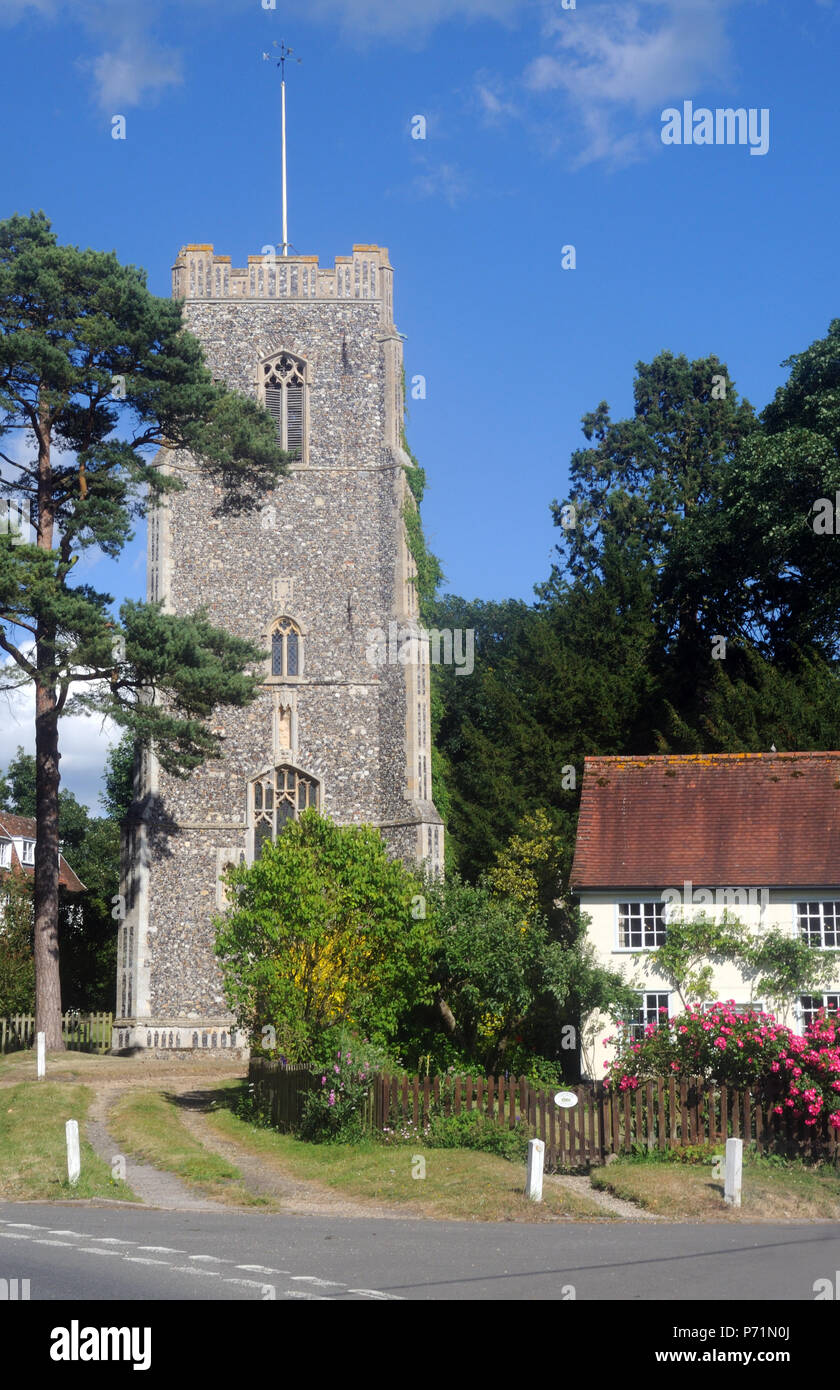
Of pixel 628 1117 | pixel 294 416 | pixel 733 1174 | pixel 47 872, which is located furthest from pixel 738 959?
pixel 294 416

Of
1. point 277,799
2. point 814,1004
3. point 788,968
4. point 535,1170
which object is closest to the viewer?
point 535,1170

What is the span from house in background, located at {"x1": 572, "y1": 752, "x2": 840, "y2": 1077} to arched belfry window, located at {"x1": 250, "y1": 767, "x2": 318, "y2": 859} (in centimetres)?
1054

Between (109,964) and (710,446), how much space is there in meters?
28.7

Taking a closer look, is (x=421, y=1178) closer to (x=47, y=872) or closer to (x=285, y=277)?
(x=47, y=872)

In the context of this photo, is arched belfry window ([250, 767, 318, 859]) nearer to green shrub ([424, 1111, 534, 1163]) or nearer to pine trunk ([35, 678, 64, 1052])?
pine trunk ([35, 678, 64, 1052])

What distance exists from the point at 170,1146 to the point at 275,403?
23.2 metres

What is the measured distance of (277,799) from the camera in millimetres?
36938

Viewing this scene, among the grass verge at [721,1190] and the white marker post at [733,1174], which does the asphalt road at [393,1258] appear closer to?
the grass verge at [721,1190]

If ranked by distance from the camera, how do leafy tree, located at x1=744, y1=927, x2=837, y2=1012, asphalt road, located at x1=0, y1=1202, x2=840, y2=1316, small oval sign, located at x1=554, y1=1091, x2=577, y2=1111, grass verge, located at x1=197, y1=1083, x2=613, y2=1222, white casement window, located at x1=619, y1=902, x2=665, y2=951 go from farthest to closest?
white casement window, located at x1=619, y1=902, x2=665, y2=951 < leafy tree, located at x1=744, y1=927, x2=837, y2=1012 < small oval sign, located at x1=554, y1=1091, x2=577, y2=1111 < grass verge, located at x1=197, y1=1083, x2=613, y2=1222 < asphalt road, located at x1=0, y1=1202, x2=840, y2=1316

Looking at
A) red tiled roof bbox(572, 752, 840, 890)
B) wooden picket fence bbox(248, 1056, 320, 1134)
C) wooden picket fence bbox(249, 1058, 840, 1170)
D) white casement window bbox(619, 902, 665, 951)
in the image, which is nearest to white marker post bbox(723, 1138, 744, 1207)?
wooden picket fence bbox(249, 1058, 840, 1170)

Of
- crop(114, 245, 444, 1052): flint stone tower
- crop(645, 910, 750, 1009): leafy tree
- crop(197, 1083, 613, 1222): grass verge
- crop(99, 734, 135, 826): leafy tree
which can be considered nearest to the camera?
crop(197, 1083, 613, 1222): grass verge

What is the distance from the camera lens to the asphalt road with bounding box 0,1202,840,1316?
11.1 metres

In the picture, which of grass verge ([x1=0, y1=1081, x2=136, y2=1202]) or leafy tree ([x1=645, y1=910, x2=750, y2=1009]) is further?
leafy tree ([x1=645, y1=910, x2=750, y2=1009])
